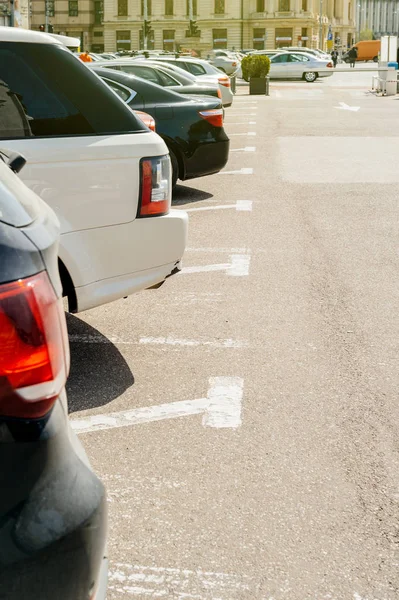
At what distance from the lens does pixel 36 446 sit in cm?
203

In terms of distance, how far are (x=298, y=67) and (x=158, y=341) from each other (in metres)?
51.7

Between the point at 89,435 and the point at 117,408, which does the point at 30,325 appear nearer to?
the point at 89,435

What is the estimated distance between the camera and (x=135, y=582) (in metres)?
3.15

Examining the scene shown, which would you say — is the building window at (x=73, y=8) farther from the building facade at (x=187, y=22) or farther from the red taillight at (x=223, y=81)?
the red taillight at (x=223, y=81)

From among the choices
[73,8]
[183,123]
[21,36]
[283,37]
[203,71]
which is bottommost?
[283,37]

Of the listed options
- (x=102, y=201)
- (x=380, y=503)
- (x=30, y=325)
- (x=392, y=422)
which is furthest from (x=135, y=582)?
(x=102, y=201)

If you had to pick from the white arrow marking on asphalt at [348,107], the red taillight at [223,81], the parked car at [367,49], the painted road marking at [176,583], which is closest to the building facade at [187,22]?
the parked car at [367,49]

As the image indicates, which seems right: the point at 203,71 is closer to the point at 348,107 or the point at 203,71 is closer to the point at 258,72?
the point at 348,107

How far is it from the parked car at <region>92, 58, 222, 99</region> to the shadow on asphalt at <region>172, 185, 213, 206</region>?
14.1ft

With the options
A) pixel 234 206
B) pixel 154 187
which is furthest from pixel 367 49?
pixel 154 187

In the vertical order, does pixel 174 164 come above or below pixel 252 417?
above

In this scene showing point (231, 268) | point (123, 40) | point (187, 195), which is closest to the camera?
point (231, 268)

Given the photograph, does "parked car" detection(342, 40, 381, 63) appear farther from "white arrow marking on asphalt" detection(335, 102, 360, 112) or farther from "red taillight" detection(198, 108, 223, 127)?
"red taillight" detection(198, 108, 223, 127)

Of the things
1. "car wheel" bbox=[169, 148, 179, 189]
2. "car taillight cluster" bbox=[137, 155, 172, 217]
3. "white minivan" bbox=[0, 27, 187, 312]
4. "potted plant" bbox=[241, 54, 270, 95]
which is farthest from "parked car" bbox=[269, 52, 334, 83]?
"white minivan" bbox=[0, 27, 187, 312]
